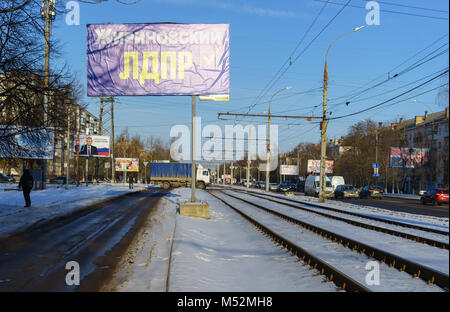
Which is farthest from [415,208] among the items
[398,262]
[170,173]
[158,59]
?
[170,173]

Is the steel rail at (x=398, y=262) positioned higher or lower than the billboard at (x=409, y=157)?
lower

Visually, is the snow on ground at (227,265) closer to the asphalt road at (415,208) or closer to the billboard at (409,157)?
the asphalt road at (415,208)

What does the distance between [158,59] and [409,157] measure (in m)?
Answer: 49.0

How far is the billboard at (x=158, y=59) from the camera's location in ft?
53.5

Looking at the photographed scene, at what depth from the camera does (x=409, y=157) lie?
5606 centimetres

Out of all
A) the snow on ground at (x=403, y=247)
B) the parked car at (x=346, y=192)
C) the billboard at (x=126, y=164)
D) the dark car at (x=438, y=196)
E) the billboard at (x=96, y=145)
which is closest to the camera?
the snow on ground at (x=403, y=247)

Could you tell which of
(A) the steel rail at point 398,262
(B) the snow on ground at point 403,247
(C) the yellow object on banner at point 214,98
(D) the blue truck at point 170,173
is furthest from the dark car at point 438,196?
Answer: (D) the blue truck at point 170,173

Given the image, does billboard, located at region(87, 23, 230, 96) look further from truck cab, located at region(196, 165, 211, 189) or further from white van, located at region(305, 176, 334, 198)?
truck cab, located at region(196, 165, 211, 189)

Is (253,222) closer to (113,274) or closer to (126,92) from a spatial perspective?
(126,92)

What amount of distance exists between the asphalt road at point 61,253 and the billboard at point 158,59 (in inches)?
226

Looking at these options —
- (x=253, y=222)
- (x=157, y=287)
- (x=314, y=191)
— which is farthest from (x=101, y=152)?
(x=157, y=287)

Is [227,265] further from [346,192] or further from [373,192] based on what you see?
[373,192]

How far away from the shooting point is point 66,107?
17.1m
